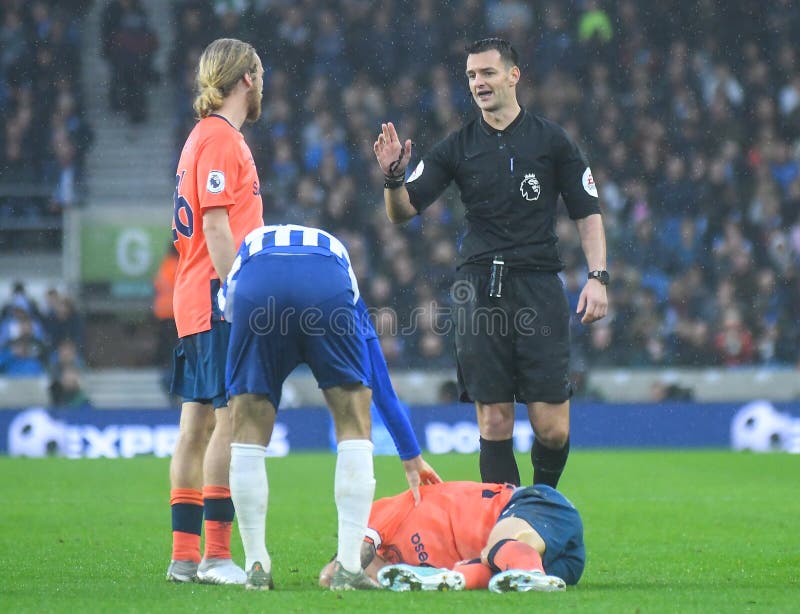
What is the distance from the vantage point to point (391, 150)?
244 inches

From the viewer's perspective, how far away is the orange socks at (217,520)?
5.81 m

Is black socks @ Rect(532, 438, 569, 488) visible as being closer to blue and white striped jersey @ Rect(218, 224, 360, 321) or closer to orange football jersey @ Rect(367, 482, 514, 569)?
orange football jersey @ Rect(367, 482, 514, 569)

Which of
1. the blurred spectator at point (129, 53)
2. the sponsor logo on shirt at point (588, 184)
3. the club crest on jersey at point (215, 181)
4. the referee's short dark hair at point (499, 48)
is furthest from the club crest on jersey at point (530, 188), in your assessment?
the blurred spectator at point (129, 53)

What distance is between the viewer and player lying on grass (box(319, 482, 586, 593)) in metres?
5.11

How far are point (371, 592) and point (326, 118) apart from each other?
15.8 metres

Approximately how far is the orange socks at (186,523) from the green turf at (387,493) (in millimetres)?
182

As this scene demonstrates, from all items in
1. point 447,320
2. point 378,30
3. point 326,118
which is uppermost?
point 378,30

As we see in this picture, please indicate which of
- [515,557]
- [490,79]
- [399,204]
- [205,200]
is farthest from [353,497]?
[490,79]

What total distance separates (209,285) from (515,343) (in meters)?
1.60

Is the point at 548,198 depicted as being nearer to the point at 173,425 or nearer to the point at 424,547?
the point at 424,547

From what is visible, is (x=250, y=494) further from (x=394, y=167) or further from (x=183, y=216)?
(x=394, y=167)

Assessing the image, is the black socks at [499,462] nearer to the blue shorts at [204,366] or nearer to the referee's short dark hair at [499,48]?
the blue shorts at [204,366]

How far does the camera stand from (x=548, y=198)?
6848 millimetres

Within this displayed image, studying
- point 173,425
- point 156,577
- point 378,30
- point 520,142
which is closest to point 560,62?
point 378,30
